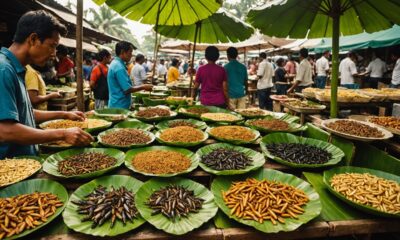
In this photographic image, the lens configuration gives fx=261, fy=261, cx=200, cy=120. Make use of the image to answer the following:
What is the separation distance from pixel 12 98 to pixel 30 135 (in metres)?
0.32

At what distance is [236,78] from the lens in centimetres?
655

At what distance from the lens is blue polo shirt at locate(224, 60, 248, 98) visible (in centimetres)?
642

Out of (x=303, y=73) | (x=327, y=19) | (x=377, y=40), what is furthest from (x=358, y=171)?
(x=377, y=40)

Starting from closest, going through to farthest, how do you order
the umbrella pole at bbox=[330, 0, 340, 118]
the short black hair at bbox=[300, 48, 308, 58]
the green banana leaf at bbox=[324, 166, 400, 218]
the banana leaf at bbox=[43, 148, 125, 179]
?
the green banana leaf at bbox=[324, 166, 400, 218] → the banana leaf at bbox=[43, 148, 125, 179] → the umbrella pole at bbox=[330, 0, 340, 118] → the short black hair at bbox=[300, 48, 308, 58]

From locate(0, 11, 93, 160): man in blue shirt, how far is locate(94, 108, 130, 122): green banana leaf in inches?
54.9

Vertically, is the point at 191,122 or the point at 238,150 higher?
the point at 191,122

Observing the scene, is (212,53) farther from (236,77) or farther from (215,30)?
(236,77)

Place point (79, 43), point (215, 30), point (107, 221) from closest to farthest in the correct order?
point (107, 221), point (79, 43), point (215, 30)

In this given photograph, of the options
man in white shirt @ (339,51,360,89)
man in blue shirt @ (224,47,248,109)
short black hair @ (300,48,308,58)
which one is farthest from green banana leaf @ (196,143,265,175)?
man in white shirt @ (339,51,360,89)

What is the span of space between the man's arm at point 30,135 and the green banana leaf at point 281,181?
1258 millimetres

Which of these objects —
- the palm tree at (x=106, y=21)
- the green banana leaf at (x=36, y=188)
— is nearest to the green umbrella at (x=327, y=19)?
the green banana leaf at (x=36, y=188)

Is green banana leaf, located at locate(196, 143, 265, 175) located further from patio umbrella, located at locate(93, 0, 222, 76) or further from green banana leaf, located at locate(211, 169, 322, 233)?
patio umbrella, located at locate(93, 0, 222, 76)

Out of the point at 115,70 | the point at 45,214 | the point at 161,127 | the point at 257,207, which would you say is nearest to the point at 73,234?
the point at 45,214

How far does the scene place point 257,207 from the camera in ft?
6.07
